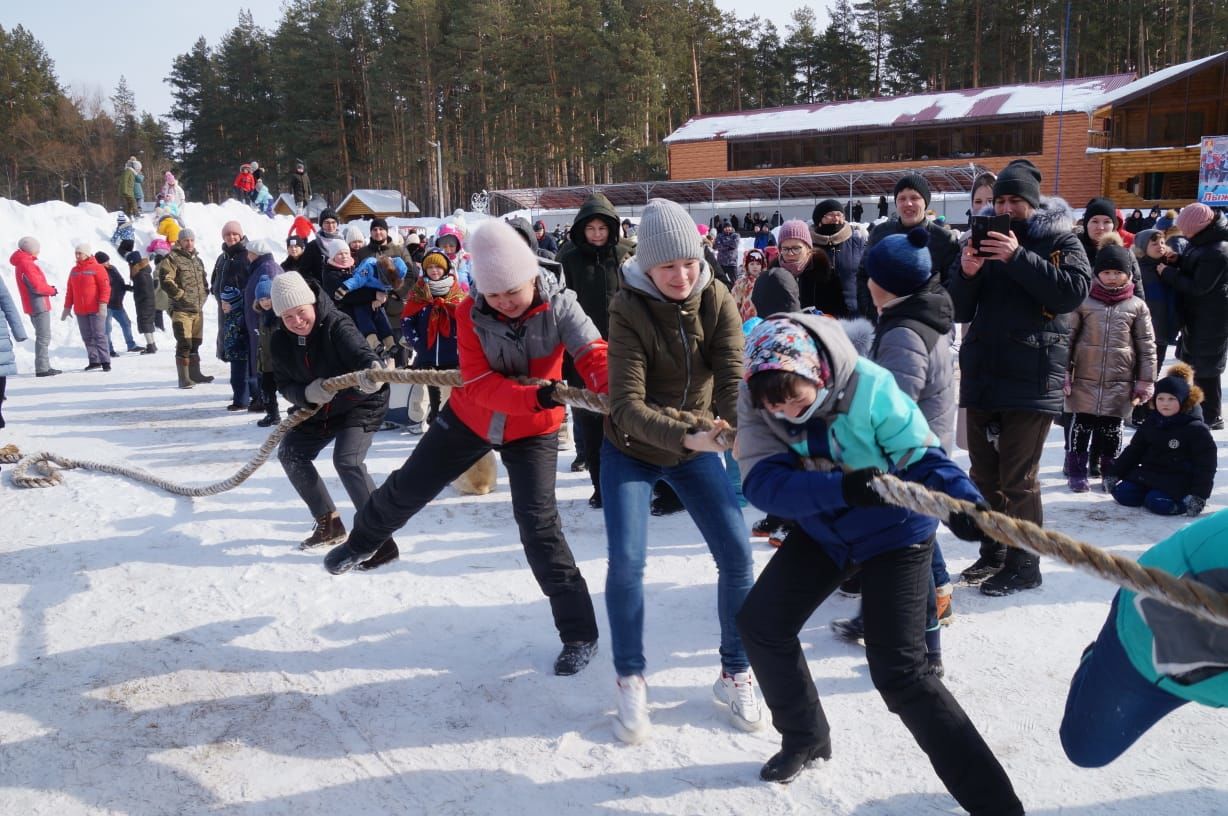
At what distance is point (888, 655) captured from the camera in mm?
2340

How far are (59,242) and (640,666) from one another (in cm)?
2190

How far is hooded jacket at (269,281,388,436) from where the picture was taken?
15.0ft

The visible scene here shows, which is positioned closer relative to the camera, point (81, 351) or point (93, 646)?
point (93, 646)

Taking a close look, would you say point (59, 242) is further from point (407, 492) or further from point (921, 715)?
point (921, 715)

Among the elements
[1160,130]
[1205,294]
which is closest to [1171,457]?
[1205,294]

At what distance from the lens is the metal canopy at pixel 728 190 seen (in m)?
35.1

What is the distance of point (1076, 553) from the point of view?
2.04m

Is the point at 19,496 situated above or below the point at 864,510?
below

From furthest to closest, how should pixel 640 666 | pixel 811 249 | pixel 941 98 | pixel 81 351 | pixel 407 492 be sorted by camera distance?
pixel 941 98
pixel 81 351
pixel 811 249
pixel 407 492
pixel 640 666

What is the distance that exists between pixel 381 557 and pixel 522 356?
184cm

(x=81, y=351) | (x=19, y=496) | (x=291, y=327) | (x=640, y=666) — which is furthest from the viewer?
(x=81, y=351)

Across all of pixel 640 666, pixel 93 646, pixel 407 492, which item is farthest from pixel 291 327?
pixel 640 666

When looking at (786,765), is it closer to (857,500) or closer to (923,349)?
(857,500)

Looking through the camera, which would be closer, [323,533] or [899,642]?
[899,642]
